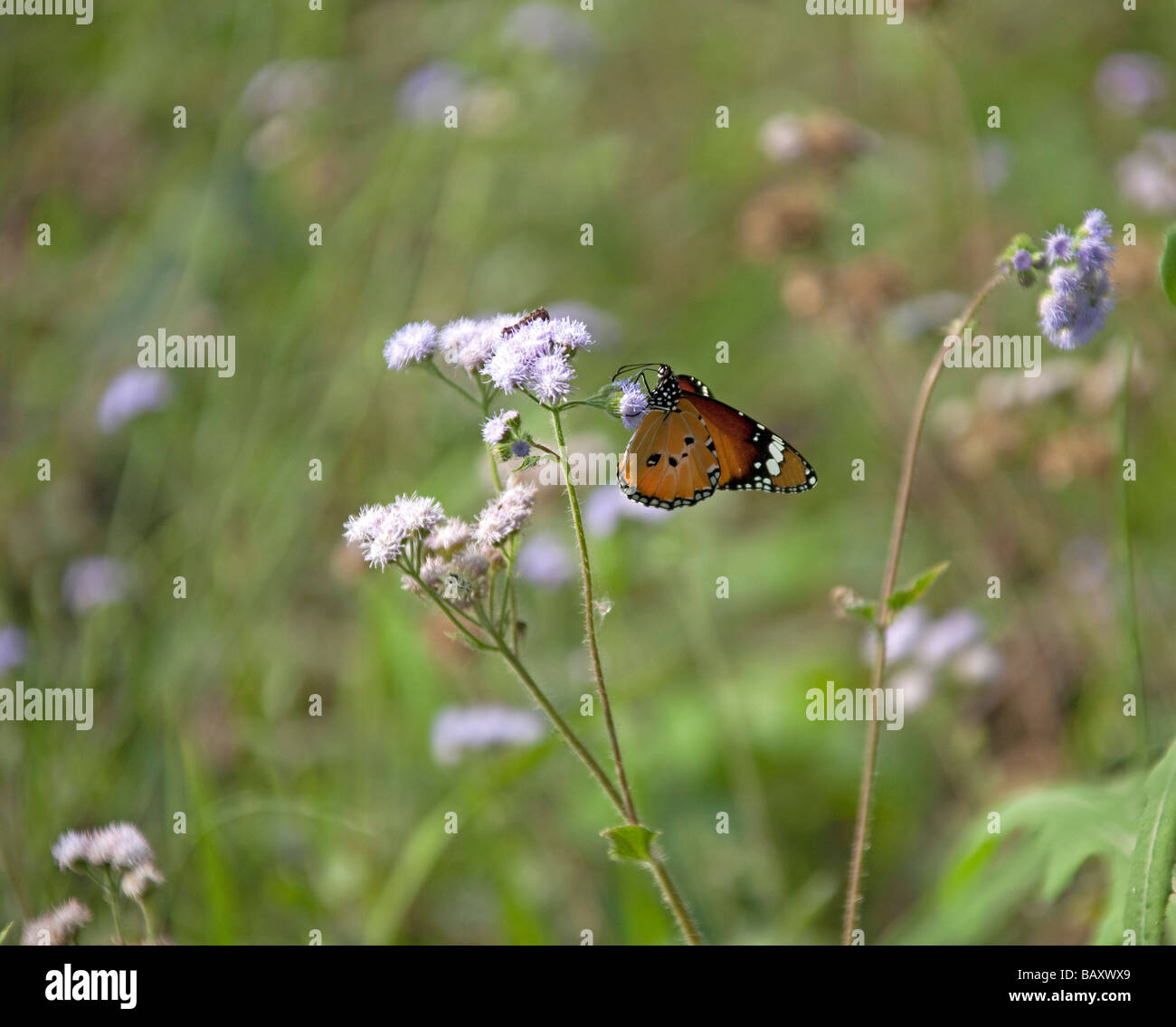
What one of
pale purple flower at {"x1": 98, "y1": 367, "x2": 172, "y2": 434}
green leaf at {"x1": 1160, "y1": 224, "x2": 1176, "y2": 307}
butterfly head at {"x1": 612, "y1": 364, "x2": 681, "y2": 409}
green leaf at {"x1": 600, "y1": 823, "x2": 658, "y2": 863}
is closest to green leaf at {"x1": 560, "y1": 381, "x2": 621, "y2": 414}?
butterfly head at {"x1": 612, "y1": 364, "x2": 681, "y2": 409}

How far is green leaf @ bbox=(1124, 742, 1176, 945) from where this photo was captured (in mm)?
1942

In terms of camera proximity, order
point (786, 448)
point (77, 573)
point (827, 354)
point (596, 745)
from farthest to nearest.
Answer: point (827, 354) < point (77, 573) < point (596, 745) < point (786, 448)

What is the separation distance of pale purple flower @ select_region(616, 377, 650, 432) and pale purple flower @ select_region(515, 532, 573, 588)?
1.78 m

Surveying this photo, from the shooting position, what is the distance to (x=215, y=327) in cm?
611

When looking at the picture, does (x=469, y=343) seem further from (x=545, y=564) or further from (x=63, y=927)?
(x=545, y=564)

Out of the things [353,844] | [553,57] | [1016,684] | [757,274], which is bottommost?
[353,844]

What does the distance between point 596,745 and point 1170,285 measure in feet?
8.92

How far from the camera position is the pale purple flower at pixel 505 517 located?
2242 millimetres

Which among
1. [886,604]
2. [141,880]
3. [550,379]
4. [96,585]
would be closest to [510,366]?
[550,379]

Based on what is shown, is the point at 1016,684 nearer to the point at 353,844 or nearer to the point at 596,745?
the point at 596,745

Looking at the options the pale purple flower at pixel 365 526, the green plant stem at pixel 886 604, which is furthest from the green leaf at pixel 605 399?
the green plant stem at pixel 886 604

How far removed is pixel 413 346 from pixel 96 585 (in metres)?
2.59

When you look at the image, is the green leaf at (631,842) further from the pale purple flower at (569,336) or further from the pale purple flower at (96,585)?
the pale purple flower at (96,585)
